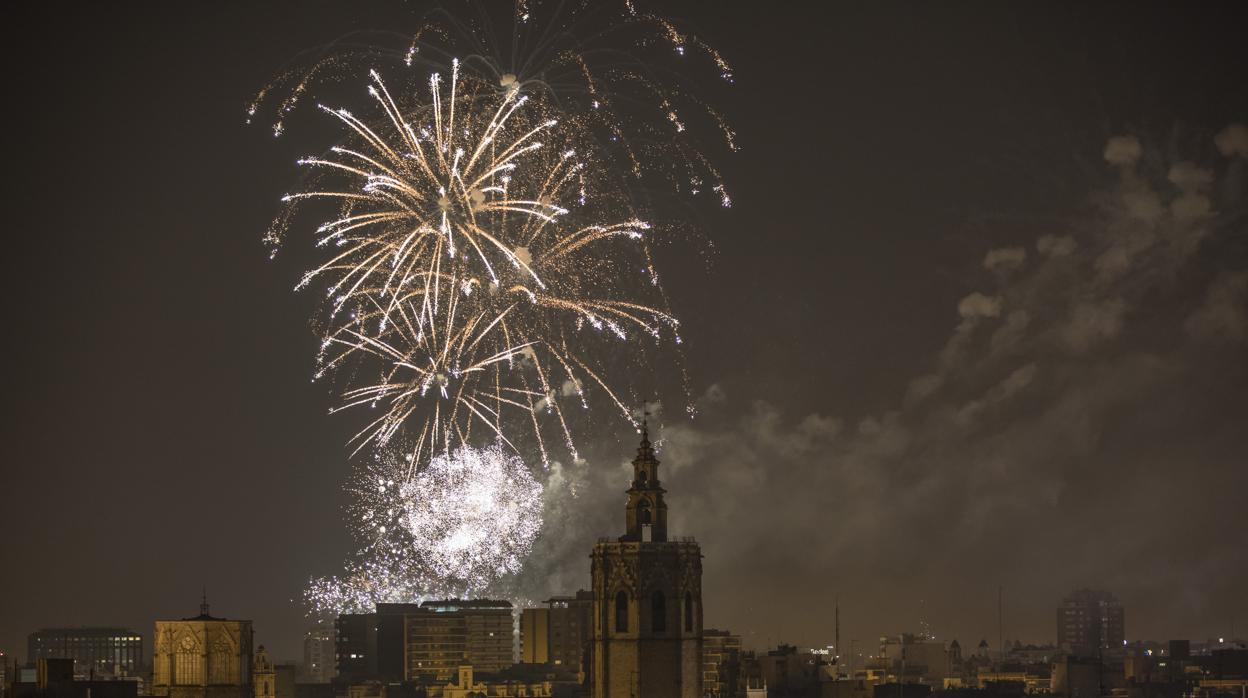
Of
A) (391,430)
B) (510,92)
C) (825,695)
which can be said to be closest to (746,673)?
(825,695)

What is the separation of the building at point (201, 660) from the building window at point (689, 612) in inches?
845

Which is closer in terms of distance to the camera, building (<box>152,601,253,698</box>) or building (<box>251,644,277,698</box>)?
building (<box>152,601,253,698</box>)

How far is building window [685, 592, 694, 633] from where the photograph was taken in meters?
106

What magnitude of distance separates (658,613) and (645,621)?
0.77 m

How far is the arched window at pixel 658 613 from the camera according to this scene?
348 feet

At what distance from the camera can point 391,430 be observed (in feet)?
397

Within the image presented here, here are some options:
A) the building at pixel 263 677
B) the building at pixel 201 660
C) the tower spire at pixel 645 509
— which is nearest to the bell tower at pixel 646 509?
the tower spire at pixel 645 509

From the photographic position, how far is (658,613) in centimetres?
10631

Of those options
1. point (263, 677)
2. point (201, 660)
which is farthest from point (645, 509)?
point (263, 677)

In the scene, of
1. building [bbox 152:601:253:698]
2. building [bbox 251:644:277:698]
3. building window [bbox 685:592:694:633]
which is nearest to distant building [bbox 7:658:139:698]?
building [bbox 152:601:253:698]

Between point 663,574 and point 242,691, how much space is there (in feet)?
Result: 69.6

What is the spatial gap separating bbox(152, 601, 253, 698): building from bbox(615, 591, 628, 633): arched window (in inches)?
728

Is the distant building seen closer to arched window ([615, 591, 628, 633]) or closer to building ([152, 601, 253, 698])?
building ([152, 601, 253, 698])

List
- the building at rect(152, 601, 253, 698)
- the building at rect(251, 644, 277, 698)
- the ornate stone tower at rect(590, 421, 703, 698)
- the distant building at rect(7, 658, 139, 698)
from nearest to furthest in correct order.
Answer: the distant building at rect(7, 658, 139, 698) < the ornate stone tower at rect(590, 421, 703, 698) < the building at rect(152, 601, 253, 698) < the building at rect(251, 644, 277, 698)
